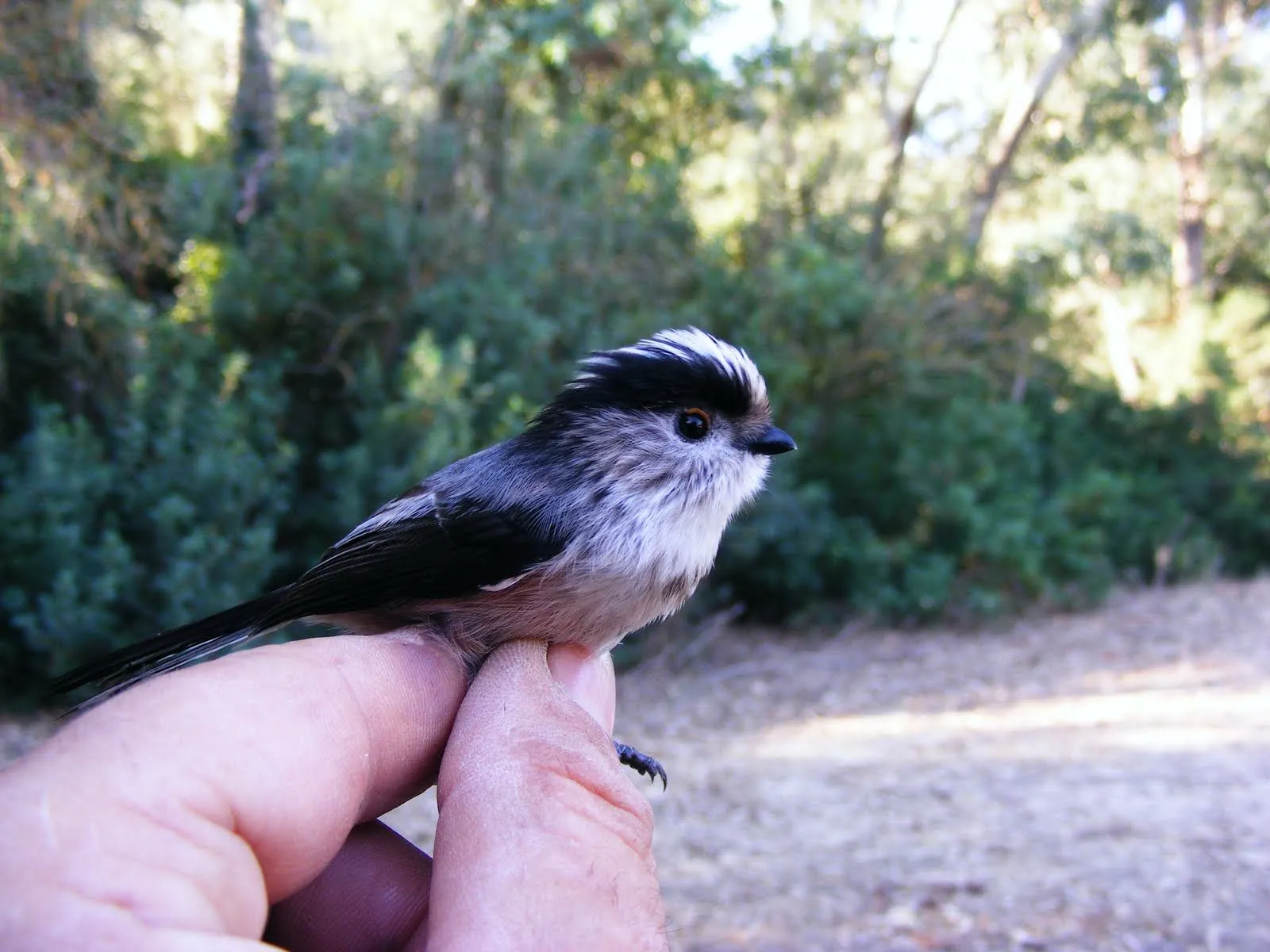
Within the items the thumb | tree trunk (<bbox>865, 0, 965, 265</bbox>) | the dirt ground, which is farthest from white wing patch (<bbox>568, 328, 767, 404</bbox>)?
tree trunk (<bbox>865, 0, 965, 265</bbox>)

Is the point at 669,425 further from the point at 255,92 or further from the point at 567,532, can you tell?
the point at 255,92

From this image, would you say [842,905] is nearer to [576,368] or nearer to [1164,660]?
[576,368]

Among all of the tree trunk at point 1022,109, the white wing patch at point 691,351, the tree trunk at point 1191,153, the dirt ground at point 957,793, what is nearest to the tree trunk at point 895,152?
the tree trunk at point 1022,109

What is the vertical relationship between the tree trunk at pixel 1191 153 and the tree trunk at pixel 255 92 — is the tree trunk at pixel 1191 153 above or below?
above

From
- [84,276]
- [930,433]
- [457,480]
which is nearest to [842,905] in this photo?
[457,480]

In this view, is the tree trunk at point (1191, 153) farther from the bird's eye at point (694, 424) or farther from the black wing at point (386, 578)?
the black wing at point (386, 578)
